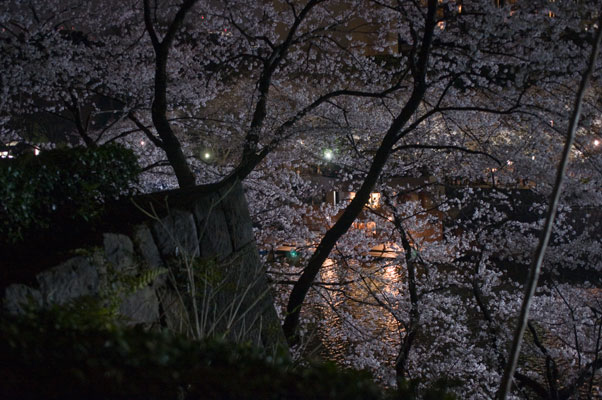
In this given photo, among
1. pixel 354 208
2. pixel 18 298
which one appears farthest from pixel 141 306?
pixel 354 208

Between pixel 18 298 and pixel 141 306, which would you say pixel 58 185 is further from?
pixel 18 298

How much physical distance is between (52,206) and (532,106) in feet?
20.6

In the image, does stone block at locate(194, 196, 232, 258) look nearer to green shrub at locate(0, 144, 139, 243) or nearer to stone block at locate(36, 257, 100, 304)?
green shrub at locate(0, 144, 139, 243)

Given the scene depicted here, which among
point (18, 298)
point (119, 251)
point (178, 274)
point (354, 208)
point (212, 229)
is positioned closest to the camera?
point (18, 298)

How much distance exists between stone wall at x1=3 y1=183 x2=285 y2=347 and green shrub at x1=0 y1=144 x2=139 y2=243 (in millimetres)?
410

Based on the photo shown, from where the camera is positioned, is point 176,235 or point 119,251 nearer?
point 119,251

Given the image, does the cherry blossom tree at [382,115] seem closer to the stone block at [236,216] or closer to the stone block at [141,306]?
the stone block at [236,216]

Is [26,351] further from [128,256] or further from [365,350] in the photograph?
[365,350]

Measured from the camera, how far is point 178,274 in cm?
416

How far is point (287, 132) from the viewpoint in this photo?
8.38m

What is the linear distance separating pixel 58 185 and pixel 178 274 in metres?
1.31

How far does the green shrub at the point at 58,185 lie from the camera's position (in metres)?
3.49

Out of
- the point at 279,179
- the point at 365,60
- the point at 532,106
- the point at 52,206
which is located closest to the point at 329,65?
the point at 365,60

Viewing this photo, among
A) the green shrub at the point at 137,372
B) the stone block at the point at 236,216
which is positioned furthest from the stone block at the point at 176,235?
the green shrub at the point at 137,372
